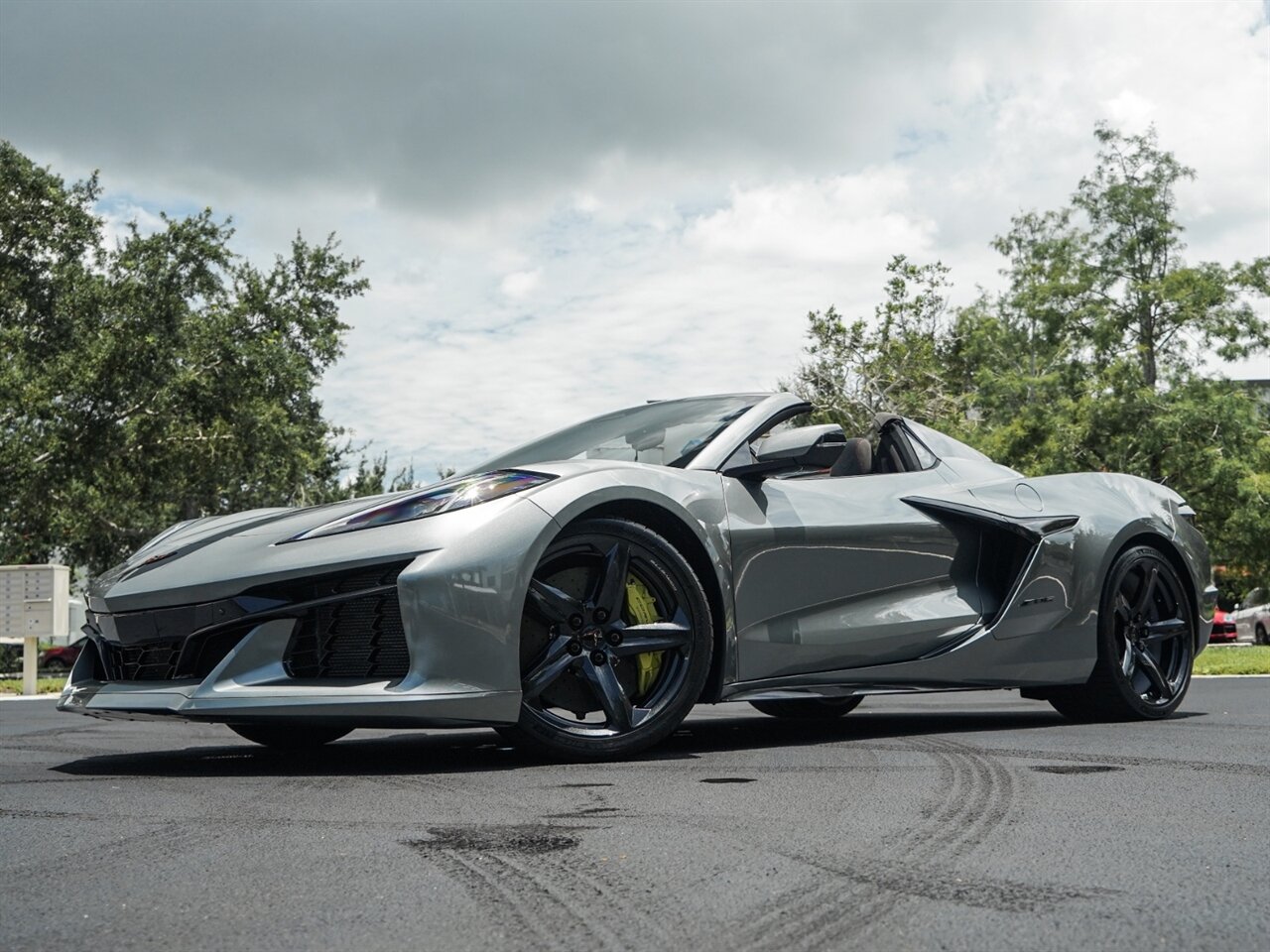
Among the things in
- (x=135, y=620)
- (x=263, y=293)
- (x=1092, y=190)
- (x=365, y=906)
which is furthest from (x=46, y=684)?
(x=1092, y=190)

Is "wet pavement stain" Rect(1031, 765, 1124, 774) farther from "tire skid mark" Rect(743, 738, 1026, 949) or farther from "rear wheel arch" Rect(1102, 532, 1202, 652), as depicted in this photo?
"rear wheel arch" Rect(1102, 532, 1202, 652)

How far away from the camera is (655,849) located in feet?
9.46

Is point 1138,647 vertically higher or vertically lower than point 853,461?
lower

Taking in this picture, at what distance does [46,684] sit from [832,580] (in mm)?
12477

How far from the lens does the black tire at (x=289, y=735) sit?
212 inches

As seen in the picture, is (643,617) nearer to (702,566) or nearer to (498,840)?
(702,566)

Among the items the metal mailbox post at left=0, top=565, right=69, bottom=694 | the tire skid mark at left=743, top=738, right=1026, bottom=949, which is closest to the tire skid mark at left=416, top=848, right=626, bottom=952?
the tire skid mark at left=743, top=738, right=1026, bottom=949

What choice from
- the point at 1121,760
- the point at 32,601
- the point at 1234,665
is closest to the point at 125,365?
the point at 32,601

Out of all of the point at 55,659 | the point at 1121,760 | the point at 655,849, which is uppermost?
the point at 655,849

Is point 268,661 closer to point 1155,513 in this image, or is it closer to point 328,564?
point 328,564

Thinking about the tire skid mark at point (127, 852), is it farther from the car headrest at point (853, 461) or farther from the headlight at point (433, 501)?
the car headrest at point (853, 461)

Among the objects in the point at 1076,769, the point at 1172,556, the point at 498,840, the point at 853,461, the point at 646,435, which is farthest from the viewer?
the point at 1172,556

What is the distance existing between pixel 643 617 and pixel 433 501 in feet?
2.72

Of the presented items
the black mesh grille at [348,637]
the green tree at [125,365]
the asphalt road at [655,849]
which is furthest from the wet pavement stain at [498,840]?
the green tree at [125,365]
